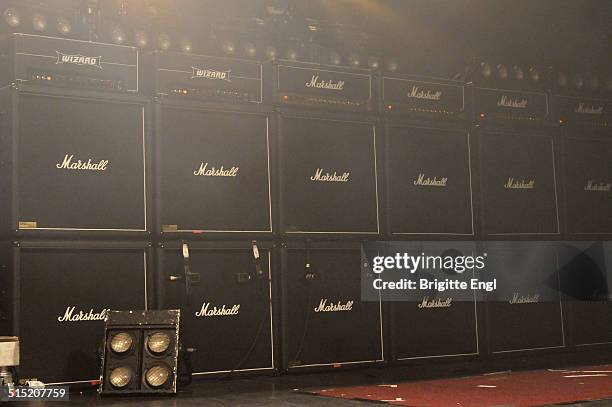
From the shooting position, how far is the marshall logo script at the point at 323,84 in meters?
6.19

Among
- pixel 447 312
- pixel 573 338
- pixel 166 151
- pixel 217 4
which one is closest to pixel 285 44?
pixel 217 4

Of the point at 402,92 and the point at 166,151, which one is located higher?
the point at 402,92

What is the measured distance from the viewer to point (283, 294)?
5922 millimetres

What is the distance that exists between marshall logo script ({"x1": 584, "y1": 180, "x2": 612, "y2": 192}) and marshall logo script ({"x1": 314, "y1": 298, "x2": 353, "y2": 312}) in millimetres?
2310

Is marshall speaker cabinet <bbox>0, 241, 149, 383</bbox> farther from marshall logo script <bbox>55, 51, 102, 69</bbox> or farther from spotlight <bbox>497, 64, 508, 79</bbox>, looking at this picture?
spotlight <bbox>497, 64, 508, 79</bbox>

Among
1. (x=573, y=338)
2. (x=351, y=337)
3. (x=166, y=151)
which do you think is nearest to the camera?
(x=166, y=151)

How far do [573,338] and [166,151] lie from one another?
11.2 feet

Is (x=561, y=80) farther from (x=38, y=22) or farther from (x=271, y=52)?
(x=38, y=22)

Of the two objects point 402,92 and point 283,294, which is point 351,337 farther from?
point 402,92

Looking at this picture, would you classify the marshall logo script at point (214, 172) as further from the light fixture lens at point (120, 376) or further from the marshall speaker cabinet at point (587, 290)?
the marshall speaker cabinet at point (587, 290)

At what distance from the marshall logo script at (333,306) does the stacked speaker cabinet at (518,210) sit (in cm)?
113

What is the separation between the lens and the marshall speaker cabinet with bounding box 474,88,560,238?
6.79m

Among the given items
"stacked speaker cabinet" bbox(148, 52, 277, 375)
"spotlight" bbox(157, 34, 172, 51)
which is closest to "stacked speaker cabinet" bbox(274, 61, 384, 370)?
"stacked speaker cabinet" bbox(148, 52, 277, 375)

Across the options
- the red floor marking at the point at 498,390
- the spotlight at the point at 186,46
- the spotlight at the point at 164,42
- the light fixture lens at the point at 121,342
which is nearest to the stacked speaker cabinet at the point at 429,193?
the red floor marking at the point at 498,390
